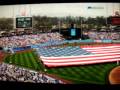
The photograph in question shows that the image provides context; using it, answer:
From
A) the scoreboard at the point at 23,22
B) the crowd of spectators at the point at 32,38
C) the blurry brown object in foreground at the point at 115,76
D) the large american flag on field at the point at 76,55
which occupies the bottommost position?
the blurry brown object in foreground at the point at 115,76

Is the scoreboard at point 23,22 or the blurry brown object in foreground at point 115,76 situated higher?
the scoreboard at point 23,22

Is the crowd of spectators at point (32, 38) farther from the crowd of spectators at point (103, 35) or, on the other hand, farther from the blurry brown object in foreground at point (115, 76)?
the blurry brown object in foreground at point (115, 76)

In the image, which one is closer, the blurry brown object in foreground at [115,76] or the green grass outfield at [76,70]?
the blurry brown object in foreground at [115,76]

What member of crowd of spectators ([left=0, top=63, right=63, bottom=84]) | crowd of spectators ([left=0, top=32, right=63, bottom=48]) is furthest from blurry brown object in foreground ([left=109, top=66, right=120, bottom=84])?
crowd of spectators ([left=0, top=32, right=63, bottom=48])

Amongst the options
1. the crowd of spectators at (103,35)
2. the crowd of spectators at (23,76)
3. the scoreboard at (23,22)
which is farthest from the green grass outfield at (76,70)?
the scoreboard at (23,22)

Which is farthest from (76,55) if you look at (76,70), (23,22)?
(23,22)

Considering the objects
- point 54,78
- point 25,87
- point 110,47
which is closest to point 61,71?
point 54,78

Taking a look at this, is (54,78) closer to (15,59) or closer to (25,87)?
(25,87)
